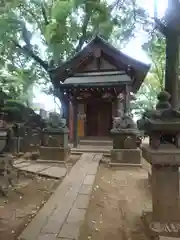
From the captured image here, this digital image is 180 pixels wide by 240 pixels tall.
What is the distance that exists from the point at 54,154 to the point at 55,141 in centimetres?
57

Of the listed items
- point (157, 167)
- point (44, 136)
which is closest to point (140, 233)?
point (157, 167)

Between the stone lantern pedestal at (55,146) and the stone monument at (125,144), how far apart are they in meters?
2.15

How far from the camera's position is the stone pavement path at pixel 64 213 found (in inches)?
130

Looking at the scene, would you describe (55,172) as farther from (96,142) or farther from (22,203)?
(96,142)

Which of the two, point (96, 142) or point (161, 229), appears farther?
point (96, 142)

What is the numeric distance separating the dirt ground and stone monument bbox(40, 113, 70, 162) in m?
2.43

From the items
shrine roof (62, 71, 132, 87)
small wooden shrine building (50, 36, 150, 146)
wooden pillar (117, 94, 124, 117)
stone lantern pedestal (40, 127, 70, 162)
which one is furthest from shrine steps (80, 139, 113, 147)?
stone lantern pedestal (40, 127, 70, 162)

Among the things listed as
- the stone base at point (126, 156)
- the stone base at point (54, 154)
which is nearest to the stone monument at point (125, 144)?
the stone base at point (126, 156)

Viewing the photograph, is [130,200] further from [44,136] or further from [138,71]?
[138,71]

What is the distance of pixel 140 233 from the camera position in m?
3.62

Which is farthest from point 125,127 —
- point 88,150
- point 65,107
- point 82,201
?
point 65,107

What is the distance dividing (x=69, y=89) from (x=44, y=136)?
164 inches

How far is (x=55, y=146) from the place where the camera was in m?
9.87

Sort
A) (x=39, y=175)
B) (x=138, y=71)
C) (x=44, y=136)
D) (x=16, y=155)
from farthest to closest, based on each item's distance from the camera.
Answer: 1. (x=138, y=71)
2. (x=16, y=155)
3. (x=44, y=136)
4. (x=39, y=175)
